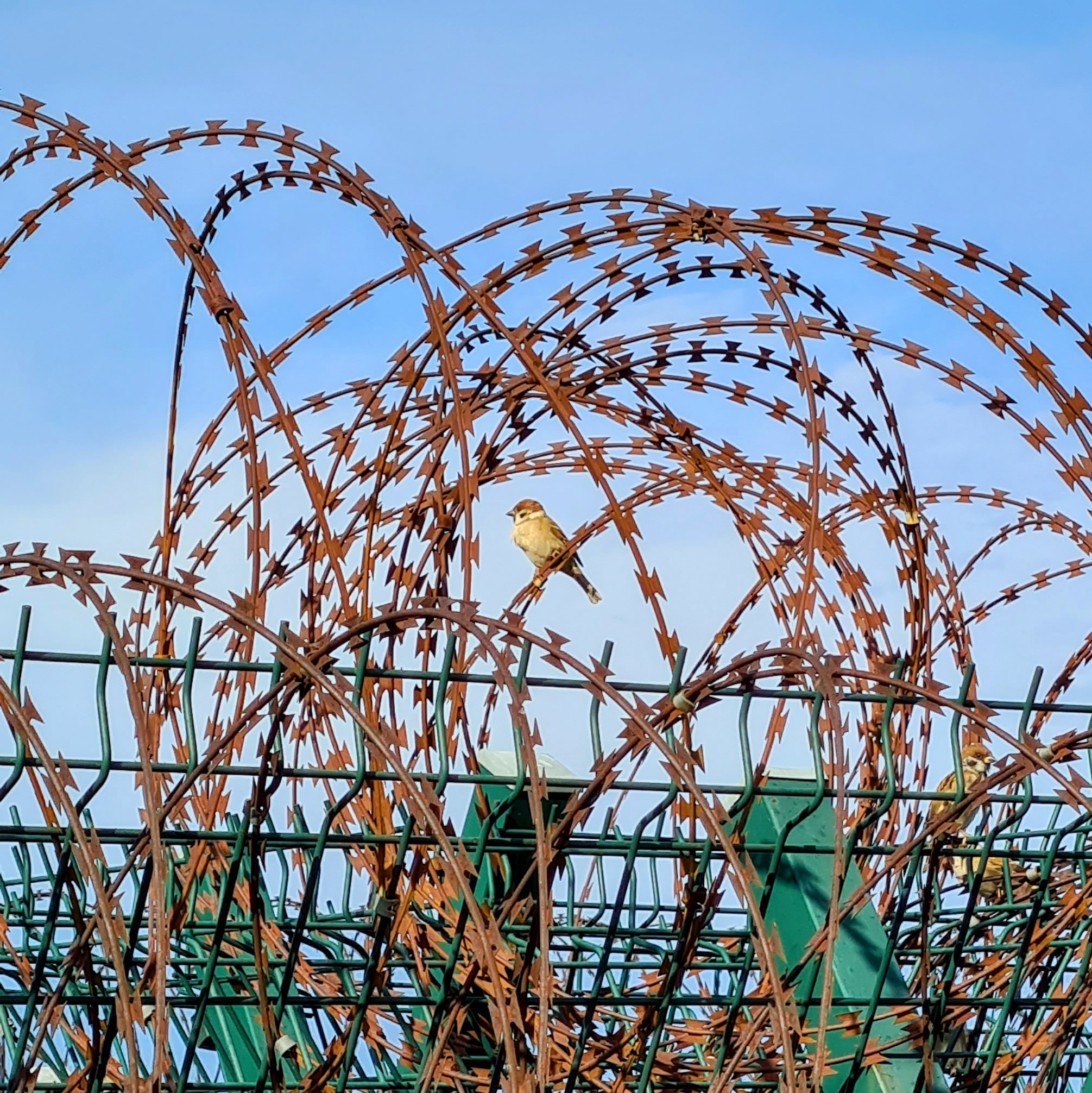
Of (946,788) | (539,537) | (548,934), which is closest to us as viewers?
(548,934)

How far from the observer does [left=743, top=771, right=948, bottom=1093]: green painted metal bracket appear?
4.29m

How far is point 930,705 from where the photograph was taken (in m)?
3.79

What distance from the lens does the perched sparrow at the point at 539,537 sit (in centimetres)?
656

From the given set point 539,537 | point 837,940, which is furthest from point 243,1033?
point 539,537

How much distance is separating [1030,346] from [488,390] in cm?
150

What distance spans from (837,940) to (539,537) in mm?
2629

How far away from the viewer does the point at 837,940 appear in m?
4.22

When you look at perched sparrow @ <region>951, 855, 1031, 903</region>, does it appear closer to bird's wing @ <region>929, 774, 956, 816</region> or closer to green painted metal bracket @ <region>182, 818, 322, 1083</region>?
bird's wing @ <region>929, 774, 956, 816</region>

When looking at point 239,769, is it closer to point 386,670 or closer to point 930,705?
point 386,670

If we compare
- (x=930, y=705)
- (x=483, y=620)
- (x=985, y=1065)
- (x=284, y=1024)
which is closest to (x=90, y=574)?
(x=483, y=620)

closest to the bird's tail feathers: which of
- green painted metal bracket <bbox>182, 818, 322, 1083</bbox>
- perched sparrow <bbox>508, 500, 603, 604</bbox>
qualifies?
perched sparrow <bbox>508, 500, 603, 604</bbox>

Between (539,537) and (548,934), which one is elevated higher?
(539,537)

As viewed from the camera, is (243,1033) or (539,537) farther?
(539,537)

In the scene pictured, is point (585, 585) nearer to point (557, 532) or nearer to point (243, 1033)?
point (557, 532)
